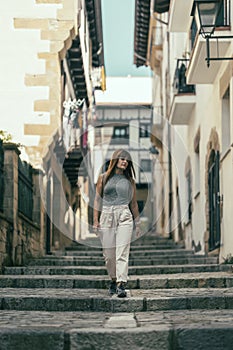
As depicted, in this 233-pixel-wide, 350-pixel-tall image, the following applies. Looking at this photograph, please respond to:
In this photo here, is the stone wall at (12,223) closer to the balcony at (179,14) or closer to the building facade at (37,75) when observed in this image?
the building facade at (37,75)

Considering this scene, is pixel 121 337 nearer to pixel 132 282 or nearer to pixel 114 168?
pixel 114 168

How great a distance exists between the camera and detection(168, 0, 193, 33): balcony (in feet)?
55.9

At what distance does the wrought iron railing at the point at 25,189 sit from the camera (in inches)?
586

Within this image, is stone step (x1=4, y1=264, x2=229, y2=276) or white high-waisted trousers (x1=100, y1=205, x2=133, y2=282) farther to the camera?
stone step (x1=4, y1=264, x2=229, y2=276)

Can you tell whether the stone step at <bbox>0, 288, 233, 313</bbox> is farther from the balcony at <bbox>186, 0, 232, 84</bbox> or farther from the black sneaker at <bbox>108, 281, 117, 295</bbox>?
the balcony at <bbox>186, 0, 232, 84</bbox>

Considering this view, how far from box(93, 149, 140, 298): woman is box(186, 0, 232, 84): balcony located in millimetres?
3724

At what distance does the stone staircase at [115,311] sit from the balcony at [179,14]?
557cm

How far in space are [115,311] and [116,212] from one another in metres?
1.28

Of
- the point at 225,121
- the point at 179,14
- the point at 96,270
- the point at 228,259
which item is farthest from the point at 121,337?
the point at 179,14

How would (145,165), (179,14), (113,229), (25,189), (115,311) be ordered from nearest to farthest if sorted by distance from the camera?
(115,311), (113,229), (25,189), (179,14), (145,165)

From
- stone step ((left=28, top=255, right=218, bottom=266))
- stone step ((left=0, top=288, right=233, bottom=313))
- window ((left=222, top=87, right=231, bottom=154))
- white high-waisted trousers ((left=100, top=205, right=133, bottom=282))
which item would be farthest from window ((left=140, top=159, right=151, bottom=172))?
stone step ((left=0, top=288, right=233, bottom=313))

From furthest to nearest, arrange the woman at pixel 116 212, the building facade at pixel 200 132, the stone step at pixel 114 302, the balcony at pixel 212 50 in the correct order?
the building facade at pixel 200 132 < the balcony at pixel 212 50 < the woman at pixel 116 212 < the stone step at pixel 114 302

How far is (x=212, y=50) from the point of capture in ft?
45.7

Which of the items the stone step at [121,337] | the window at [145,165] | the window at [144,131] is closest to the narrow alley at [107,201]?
the stone step at [121,337]
